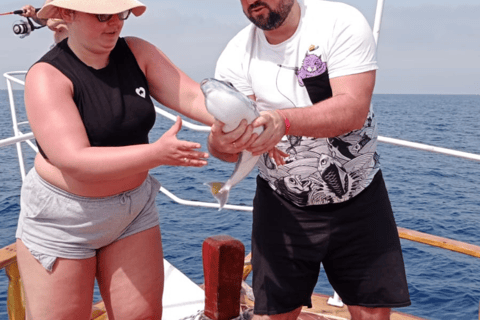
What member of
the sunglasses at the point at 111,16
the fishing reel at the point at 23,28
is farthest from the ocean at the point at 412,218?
the sunglasses at the point at 111,16

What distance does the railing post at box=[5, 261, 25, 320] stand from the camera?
2734 mm

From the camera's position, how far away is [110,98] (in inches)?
77.5

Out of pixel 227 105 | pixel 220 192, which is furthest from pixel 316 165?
pixel 227 105

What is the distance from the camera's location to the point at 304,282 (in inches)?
104

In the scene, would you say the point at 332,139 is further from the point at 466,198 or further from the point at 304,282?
the point at 466,198

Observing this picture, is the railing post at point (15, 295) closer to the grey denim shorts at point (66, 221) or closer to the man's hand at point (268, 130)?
the grey denim shorts at point (66, 221)

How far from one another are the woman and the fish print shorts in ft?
2.16

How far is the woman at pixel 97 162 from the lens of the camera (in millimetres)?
1793

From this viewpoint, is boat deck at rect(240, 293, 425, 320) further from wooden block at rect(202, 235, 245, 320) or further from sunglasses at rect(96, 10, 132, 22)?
sunglasses at rect(96, 10, 132, 22)

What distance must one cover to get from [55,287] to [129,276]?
31 cm

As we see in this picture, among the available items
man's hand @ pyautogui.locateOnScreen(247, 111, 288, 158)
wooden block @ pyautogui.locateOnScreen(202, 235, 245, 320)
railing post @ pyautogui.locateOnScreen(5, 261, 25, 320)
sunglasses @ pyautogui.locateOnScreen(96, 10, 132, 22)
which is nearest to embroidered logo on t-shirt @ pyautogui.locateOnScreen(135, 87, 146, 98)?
sunglasses @ pyautogui.locateOnScreen(96, 10, 132, 22)

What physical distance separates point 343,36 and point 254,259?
130 centimetres

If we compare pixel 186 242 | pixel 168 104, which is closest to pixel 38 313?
pixel 168 104

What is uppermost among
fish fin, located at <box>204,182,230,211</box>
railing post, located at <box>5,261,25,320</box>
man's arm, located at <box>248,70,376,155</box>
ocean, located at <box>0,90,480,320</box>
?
man's arm, located at <box>248,70,376,155</box>
